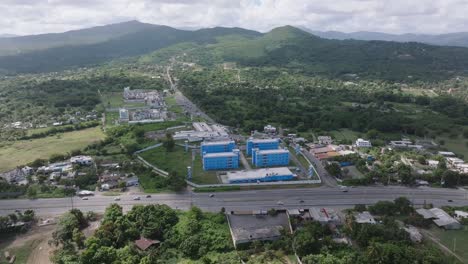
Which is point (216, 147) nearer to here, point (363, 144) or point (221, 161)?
point (221, 161)

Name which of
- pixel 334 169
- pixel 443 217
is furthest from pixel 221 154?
pixel 443 217

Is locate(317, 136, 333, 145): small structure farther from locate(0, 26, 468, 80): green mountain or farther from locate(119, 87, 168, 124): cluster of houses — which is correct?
locate(0, 26, 468, 80): green mountain

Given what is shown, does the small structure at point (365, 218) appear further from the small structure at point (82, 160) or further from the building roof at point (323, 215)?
the small structure at point (82, 160)

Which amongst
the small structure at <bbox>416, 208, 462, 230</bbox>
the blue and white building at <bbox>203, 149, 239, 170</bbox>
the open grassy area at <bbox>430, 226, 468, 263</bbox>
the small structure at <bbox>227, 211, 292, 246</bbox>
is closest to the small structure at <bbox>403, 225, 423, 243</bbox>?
the open grassy area at <bbox>430, 226, 468, 263</bbox>

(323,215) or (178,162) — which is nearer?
(323,215)

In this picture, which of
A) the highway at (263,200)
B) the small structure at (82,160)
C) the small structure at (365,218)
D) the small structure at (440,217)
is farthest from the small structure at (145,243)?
the small structure at (440,217)
